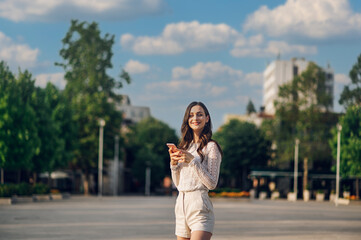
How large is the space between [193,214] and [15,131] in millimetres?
39319

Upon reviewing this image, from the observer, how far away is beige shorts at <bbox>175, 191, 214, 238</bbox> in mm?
5559

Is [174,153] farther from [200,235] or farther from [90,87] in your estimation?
[90,87]

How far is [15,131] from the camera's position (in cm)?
4338

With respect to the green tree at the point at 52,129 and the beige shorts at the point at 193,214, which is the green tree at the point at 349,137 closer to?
the green tree at the point at 52,129

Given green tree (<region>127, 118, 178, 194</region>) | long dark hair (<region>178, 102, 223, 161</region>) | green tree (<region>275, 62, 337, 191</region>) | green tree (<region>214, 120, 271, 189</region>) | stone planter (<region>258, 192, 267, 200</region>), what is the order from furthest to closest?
green tree (<region>127, 118, 178, 194</region>) < green tree (<region>214, 120, 271, 189</region>) < stone planter (<region>258, 192, 267, 200</region>) < green tree (<region>275, 62, 337, 191</region>) < long dark hair (<region>178, 102, 223, 161</region>)

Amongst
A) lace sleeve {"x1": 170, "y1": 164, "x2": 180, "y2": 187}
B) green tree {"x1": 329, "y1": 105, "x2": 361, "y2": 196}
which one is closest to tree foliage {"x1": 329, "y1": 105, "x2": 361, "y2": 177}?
green tree {"x1": 329, "y1": 105, "x2": 361, "y2": 196}

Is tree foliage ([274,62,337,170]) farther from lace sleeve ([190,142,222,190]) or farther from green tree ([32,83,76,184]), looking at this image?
lace sleeve ([190,142,222,190])

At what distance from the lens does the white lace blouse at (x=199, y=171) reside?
5566 millimetres

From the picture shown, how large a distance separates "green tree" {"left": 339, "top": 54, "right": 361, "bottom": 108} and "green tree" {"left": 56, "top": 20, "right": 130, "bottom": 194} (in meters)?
21.1

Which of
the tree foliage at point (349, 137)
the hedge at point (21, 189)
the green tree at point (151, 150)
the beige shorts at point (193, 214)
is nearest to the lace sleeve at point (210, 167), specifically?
the beige shorts at point (193, 214)

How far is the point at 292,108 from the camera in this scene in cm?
7050

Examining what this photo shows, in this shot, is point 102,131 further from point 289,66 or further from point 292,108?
point 289,66

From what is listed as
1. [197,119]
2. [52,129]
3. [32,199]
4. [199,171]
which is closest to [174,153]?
[199,171]

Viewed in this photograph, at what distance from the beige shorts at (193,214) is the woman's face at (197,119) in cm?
57
